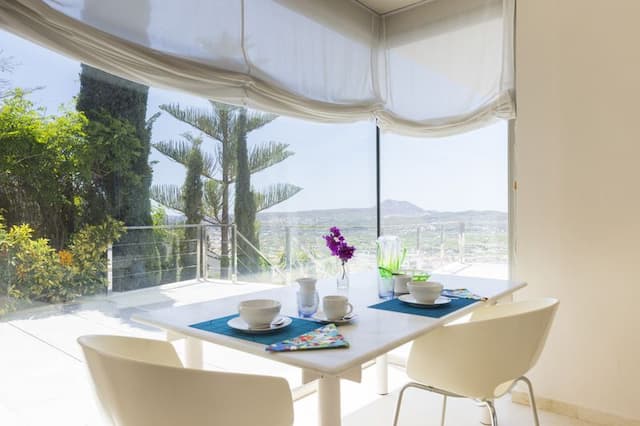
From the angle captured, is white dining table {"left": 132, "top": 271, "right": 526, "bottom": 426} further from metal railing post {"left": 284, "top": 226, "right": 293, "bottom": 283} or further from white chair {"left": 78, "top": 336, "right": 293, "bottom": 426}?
metal railing post {"left": 284, "top": 226, "right": 293, "bottom": 283}

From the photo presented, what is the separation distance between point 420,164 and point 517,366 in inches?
76.1

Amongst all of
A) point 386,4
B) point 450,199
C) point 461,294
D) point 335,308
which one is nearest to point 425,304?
point 461,294

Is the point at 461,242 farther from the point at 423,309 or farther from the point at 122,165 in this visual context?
the point at 122,165

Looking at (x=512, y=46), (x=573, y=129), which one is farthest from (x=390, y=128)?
(x=573, y=129)

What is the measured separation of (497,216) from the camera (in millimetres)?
2939

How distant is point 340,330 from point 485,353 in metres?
0.52

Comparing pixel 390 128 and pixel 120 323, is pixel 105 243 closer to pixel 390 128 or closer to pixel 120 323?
pixel 120 323

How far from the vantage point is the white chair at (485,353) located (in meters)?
1.58

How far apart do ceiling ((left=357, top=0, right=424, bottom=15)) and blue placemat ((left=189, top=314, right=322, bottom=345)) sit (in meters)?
2.49

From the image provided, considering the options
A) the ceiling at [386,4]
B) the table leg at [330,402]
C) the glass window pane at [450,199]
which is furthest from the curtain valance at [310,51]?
the table leg at [330,402]

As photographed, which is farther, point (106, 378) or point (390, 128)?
point (390, 128)

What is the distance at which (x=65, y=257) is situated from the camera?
183 centimetres

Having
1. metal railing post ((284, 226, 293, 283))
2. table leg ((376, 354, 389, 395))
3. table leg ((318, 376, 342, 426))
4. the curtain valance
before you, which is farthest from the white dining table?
the curtain valance

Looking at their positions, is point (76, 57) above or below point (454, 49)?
below
